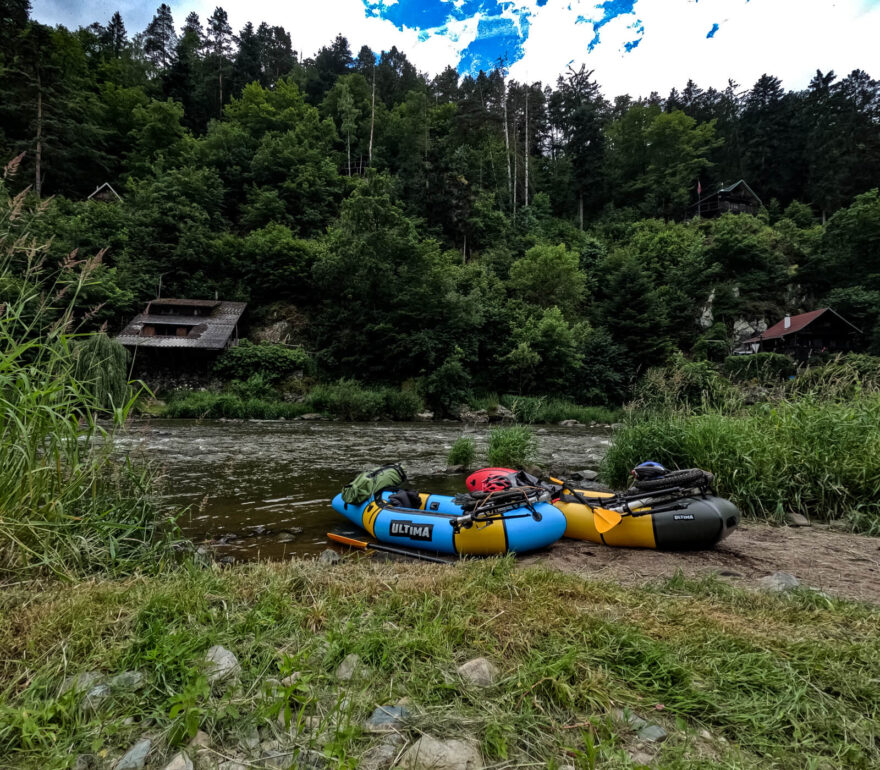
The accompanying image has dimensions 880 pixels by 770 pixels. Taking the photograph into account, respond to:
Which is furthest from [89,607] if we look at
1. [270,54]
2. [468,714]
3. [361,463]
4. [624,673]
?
[270,54]

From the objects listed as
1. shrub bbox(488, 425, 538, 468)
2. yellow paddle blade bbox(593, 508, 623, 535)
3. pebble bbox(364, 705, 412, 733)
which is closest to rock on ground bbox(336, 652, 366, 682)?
pebble bbox(364, 705, 412, 733)

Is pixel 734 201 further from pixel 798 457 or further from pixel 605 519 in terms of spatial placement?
pixel 605 519

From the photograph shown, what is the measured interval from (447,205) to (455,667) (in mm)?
40023

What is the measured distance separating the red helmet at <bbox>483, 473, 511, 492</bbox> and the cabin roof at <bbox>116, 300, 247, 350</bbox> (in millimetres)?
22844

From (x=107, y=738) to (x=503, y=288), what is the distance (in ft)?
105

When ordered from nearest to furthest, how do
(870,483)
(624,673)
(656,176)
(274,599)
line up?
(624,673), (274,599), (870,483), (656,176)

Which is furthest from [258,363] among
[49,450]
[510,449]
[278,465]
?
[49,450]

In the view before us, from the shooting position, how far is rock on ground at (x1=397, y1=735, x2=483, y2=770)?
1369 mm

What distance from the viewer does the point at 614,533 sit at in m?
4.84

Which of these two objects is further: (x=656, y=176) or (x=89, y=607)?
(x=656, y=176)

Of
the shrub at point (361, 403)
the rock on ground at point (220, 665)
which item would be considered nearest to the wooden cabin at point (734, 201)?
the shrub at point (361, 403)

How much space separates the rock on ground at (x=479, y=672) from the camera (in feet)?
5.85

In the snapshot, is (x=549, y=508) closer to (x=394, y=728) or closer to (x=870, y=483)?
(x=394, y=728)

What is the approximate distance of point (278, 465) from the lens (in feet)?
30.8
